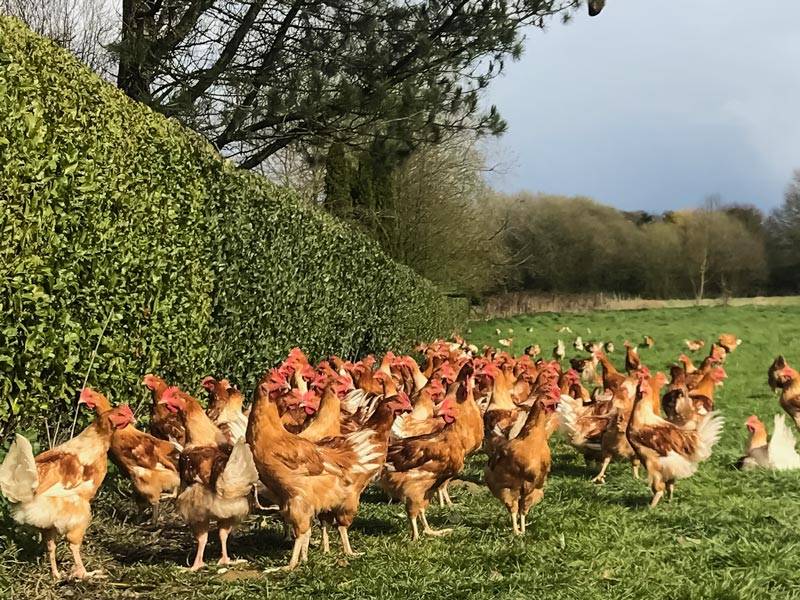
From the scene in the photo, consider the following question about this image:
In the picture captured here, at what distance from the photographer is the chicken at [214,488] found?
13.3ft

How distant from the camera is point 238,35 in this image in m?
9.01

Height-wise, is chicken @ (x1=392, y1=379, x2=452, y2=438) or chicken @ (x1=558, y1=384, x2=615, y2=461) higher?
chicken @ (x1=392, y1=379, x2=452, y2=438)

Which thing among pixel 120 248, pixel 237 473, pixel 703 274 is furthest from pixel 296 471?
pixel 703 274

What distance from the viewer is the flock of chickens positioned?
3805mm

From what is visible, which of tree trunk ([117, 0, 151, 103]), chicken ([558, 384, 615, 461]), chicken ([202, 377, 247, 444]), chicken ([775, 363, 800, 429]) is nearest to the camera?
chicken ([202, 377, 247, 444])

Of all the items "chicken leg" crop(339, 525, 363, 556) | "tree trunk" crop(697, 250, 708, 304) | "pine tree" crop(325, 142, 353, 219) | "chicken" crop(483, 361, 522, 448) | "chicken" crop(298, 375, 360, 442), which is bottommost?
"chicken leg" crop(339, 525, 363, 556)

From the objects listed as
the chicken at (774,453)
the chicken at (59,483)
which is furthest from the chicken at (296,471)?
the chicken at (774,453)

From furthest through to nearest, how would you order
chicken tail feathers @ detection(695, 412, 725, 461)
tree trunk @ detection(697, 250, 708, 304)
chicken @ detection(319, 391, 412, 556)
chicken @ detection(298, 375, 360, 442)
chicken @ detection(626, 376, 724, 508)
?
1. tree trunk @ detection(697, 250, 708, 304)
2. chicken tail feathers @ detection(695, 412, 725, 461)
3. chicken @ detection(626, 376, 724, 508)
4. chicken @ detection(298, 375, 360, 442)
5. chicken @ detection(319, 391, 412, 556)

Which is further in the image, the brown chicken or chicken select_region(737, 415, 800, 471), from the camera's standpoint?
chicken select_region(737, 415, 800, 471)

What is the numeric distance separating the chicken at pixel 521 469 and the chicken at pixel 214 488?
1.72m

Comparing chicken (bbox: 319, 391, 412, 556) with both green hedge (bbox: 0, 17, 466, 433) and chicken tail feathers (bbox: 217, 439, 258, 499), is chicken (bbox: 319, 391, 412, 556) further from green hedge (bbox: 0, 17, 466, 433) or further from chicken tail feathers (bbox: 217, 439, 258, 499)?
green hedge (bbox: 0, 17, 466, 433)

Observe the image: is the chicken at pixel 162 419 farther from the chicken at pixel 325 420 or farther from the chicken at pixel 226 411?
the chicken at pixel 325 420

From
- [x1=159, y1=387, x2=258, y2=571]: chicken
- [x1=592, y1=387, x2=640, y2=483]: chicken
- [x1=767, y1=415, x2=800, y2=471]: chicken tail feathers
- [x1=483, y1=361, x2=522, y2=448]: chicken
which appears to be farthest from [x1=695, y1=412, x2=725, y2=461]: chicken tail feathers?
[x1=159, y1=387, x2=258, y2=571]: chicken

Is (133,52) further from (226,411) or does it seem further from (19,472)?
(19,472)
